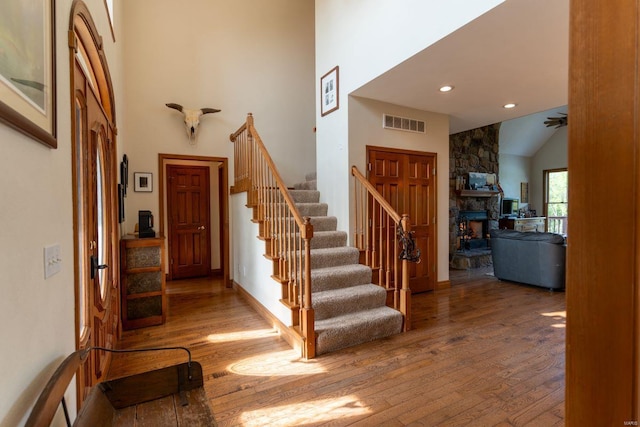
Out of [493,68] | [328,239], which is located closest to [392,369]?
[328,239]

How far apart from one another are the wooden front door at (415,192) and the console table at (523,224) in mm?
4865

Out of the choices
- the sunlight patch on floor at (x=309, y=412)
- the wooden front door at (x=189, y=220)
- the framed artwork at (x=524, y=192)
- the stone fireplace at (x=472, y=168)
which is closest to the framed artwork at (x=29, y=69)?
the sunlight patch on floor at (x=309, y=412)

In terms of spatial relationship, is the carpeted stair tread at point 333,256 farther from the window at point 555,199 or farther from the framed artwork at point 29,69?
the window at point 555,199

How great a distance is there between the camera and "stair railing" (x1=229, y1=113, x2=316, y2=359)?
2.77 meters

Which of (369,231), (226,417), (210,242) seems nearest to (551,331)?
(369,231)

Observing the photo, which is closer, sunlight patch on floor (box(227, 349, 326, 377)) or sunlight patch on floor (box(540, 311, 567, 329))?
sunlight patch on floor (box(227, 349, 326, 377))

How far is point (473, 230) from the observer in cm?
776

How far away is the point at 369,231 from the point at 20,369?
3.54 m

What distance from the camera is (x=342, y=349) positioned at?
2.89 metres

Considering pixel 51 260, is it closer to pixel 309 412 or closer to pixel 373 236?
pixel 309 412

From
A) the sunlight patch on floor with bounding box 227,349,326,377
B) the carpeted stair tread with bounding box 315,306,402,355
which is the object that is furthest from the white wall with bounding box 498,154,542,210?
the sunlight patch on floor with bounding box 227,349,326,377

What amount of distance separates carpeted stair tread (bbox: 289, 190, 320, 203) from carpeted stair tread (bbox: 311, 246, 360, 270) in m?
0.97

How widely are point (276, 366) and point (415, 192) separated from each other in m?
3.16

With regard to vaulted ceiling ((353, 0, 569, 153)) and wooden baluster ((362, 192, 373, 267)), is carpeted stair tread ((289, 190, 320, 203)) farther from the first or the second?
vaulted ceiling ((353, 0, 569, 153))
